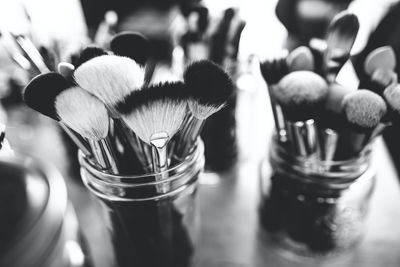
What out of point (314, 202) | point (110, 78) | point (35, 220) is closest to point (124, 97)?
point (110, 78)

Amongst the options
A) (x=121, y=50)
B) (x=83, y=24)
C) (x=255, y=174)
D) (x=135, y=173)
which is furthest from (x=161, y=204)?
(x=83, y=24)

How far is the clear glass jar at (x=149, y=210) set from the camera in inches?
13.2

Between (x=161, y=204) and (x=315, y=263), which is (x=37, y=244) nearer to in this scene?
(x=161, y=204)

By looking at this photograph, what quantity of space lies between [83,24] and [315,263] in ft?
1.94

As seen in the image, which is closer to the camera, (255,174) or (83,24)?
(255,174)

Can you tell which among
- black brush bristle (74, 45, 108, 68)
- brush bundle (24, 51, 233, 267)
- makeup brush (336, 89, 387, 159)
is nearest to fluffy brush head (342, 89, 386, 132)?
makeup brush (336, 89, 387, 159)

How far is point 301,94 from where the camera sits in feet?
1.10

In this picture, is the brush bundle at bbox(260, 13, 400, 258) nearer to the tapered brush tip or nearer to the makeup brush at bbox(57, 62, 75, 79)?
the tapered brush tip

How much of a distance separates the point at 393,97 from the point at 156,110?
0.65ft

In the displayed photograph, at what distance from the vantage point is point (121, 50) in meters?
0.36

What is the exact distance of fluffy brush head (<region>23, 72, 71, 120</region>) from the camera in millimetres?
287

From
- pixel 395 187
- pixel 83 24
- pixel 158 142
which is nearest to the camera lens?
pixel 158 142

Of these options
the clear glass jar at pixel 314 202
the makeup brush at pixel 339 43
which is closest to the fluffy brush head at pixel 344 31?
the makeup brush at pixel 339 43

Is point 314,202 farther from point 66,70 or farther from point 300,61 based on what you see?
point 66,70
